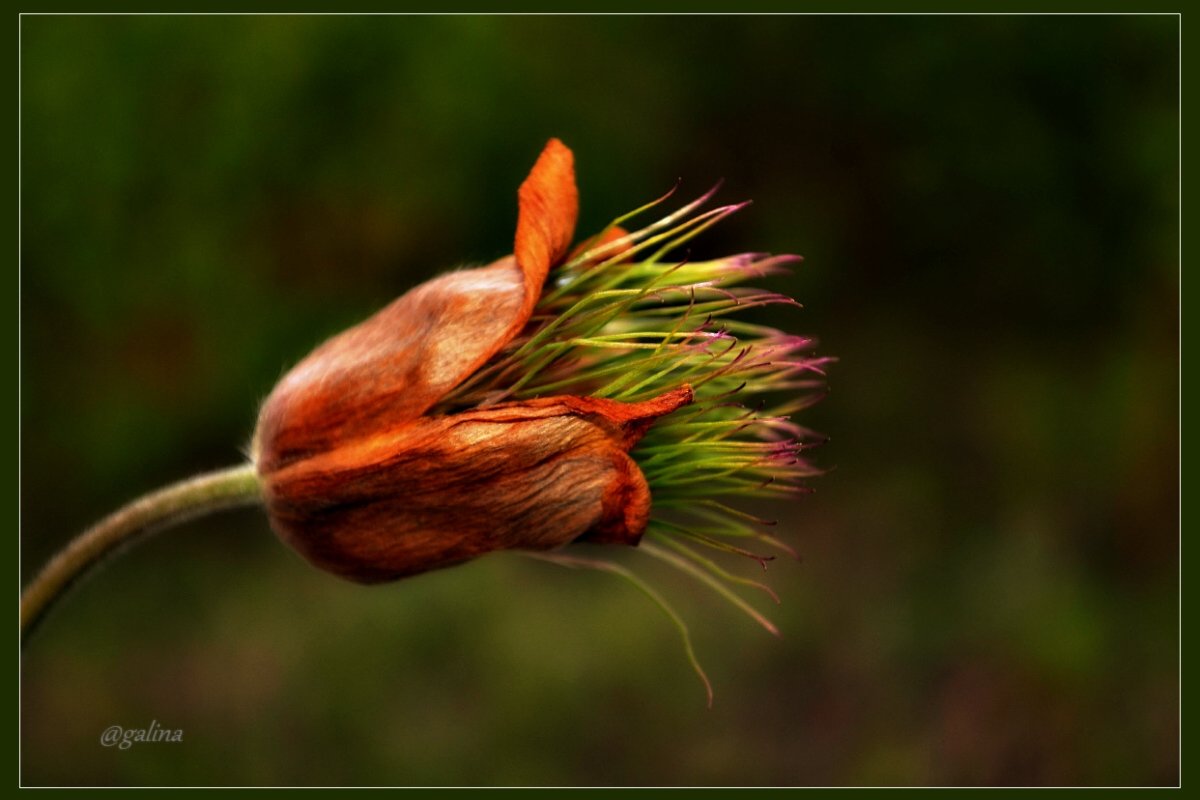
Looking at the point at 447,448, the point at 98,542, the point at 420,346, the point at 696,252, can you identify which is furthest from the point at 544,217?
the point at 696,252

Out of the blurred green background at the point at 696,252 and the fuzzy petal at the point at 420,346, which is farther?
the blurred green background at the point at 696,252

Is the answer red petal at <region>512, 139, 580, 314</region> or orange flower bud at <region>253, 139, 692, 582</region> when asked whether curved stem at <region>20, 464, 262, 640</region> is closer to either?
orange flower bud at <region>253, 139, 692, 582</region>

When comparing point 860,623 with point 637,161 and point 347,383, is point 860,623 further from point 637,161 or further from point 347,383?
point 347,383

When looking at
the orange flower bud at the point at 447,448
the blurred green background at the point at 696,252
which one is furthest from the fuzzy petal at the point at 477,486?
the blurred green background at the point at 696,252

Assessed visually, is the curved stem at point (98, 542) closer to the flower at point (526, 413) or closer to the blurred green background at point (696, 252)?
the flower at point (526, 413)

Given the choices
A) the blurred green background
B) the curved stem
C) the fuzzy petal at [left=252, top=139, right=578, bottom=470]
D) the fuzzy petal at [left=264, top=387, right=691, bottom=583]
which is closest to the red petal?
the fuzzy petal at [left=252, top=139, right=578, bottom=470]

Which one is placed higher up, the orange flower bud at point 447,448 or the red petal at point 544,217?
the red petal at point 544,217
